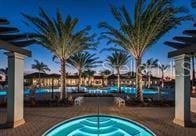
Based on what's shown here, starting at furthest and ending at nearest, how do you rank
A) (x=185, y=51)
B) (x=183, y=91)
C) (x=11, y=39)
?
(x=183, y=91)
(x=185, y=51)
(x=11, y=39)

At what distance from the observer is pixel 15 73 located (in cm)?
1145

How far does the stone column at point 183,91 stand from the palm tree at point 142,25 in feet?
26.0

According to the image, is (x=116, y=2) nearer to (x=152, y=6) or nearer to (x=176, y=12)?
(x=152, y=6)

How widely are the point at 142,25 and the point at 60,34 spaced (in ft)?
18.9

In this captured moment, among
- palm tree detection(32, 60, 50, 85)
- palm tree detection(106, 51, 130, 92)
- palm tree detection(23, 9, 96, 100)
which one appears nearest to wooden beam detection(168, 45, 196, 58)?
palm tree detection(23, 9, 96, 100)

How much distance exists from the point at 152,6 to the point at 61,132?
1300 cm

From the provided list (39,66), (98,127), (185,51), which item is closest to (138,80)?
(185,51)

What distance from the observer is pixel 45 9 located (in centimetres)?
2159

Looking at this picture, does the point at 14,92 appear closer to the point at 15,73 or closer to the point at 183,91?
the point at 15,73

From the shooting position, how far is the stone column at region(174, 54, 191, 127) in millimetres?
11664

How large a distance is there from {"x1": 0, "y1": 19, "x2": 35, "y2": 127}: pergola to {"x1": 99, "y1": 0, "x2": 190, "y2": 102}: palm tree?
9.89 metres

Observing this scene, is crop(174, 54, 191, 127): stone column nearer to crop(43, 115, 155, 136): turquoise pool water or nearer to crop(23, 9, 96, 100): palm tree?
crop(43, 115, 155, 136): turquoise pool water

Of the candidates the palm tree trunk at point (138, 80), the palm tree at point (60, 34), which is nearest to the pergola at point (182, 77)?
the palm tree trunk at point (138, 80)

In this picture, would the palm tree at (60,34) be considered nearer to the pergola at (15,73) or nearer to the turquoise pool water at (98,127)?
the pergola at (15,73)
